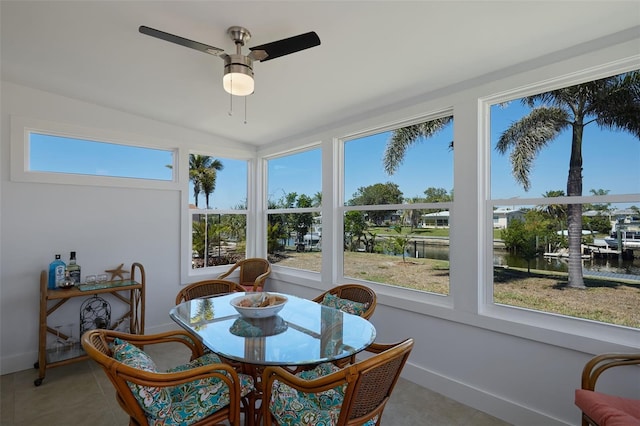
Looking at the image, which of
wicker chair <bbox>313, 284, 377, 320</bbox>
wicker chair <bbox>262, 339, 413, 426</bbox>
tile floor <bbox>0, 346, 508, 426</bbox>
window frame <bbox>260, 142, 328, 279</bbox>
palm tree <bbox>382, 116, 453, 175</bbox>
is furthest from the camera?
window frame <bbox>260, 142, 328, 279</bbox>

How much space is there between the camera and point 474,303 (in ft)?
8.18

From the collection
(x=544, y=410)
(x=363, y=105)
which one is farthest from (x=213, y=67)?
(x=544, y=410)

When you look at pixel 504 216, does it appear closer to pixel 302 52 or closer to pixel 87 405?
pixel 302 52

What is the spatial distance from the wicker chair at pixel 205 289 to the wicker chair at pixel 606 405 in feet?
8.68

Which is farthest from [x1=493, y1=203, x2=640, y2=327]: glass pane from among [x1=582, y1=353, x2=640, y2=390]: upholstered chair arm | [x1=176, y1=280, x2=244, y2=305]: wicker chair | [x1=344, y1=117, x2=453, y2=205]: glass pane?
[x1=176, y1=280, x2=244, y2=305]: wicker chair

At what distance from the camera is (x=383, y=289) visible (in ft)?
10.7

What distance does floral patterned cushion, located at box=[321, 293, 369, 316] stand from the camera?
2486 mm

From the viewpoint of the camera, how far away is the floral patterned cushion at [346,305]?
2486mm

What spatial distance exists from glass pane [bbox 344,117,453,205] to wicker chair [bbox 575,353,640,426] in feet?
4.92

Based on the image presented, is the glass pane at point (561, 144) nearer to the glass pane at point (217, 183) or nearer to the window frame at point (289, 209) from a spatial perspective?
the window frame at point (289, 209)

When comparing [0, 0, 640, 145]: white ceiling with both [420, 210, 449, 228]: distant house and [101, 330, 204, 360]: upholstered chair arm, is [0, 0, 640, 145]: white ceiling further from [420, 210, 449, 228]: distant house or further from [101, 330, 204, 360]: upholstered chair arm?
[101, 330, 204, 360]: upholstered chair arm

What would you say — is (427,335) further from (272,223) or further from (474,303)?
(272,223)

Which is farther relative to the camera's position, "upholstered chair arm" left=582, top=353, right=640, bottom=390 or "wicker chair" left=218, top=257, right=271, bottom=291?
"wicker chair" left=218, top=257, right=271, bottom=291

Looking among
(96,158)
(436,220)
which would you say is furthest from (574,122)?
(96,158)
